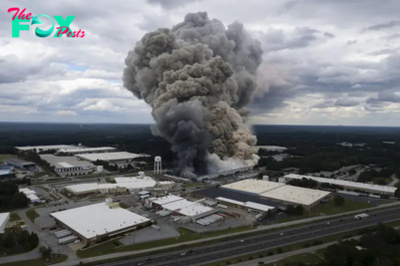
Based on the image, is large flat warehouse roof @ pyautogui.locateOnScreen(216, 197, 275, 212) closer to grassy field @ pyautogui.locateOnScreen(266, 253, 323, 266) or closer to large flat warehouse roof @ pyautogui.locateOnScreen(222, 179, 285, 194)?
large flat warehouse roof @ pyautogui.locateOnScreen(222, 179, 285, 194)

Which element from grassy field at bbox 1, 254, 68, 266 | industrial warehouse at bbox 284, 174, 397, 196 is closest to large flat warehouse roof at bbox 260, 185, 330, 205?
industrial warehouse at bbox 284, 174, 397, 196

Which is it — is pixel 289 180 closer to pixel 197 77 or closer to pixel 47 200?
pixel 197 77

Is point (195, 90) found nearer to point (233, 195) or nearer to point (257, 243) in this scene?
point (233, 195)

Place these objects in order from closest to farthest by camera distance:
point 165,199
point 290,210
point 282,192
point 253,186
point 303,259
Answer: point 303,259, point 290,210, point 165,199, point 282,192, point 253,186

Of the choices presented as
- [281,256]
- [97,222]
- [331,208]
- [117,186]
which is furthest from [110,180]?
[281,256]

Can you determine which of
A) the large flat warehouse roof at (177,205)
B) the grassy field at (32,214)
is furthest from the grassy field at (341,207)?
the grassy field at (32,214)

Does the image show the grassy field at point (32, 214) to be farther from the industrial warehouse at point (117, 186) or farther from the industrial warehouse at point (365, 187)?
the industrial warehouse at point (365, 187)

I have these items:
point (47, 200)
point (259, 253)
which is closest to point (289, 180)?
point (259, 253)
